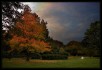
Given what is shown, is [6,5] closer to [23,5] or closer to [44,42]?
[23,5]

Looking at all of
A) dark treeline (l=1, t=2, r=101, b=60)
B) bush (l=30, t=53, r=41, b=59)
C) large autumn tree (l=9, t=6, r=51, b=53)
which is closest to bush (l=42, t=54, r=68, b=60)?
dark treeline (l=1, t=2, r=101, b=60)

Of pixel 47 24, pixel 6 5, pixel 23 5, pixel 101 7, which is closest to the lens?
pixel 101 7

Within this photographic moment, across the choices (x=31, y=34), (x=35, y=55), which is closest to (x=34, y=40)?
(x=31, y=34)

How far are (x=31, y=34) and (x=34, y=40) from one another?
1.78ft

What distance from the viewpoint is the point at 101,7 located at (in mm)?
8062

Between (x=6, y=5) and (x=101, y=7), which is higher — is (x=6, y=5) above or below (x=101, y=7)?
above

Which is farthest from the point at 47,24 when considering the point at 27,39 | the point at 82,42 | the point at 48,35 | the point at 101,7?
the point at 101,7

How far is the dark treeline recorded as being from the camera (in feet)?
46.1

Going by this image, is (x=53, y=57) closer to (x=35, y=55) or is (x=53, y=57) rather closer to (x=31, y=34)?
(x=35, y=55)

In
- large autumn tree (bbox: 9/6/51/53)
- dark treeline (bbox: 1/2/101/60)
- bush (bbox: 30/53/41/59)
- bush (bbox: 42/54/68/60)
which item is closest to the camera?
dark treeline (bbox: 1/2/101/60)

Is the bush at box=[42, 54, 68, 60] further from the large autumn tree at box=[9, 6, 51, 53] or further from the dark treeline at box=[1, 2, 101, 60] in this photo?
the large autumn tree at box=[9, 6, 51, 53]

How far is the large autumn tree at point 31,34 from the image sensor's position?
15.8 m

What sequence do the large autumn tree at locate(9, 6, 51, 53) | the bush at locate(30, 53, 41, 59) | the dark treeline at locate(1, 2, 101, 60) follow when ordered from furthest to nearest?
1. the bush at locate(30, 53, 41, 59)
2. the large autumn tree at locate(9, 6, 51, 53)
3. the dark treeline at locate(1, 2, 101, 60)

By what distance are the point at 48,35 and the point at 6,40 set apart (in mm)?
3575
